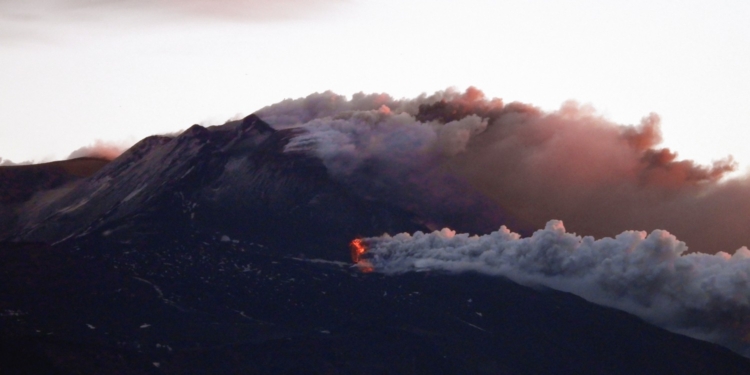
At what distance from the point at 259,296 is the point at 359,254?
67.4 feet

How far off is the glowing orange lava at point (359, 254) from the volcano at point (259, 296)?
4.60ft

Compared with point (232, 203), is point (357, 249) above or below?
below

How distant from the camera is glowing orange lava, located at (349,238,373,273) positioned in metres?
178

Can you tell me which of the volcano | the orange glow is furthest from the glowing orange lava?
the volcano

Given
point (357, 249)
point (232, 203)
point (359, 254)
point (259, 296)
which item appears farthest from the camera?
point (232, 203)

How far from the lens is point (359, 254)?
599 ft

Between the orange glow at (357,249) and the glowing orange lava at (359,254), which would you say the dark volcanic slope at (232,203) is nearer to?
the orange glow at (357,249)

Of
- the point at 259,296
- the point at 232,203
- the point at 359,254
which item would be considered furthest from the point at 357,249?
the point at 232,203

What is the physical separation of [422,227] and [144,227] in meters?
44.5

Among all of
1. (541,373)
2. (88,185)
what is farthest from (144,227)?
(541,373)

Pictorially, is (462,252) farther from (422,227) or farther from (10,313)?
(10,313)

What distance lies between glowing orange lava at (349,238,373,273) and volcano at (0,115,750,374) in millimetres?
1401

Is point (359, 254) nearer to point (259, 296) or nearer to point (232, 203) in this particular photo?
point (259, 296)

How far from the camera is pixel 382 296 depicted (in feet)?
548
